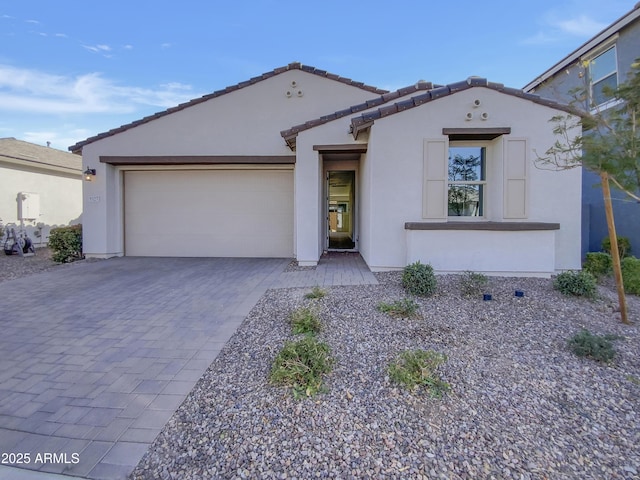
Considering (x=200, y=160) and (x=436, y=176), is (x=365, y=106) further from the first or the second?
(x=200, y=160)

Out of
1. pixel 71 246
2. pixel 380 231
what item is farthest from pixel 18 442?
pixel 71 246

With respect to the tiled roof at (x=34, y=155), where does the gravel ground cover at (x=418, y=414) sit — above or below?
below

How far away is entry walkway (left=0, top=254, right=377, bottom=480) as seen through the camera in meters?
2.17

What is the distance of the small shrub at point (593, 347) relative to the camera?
320 cm

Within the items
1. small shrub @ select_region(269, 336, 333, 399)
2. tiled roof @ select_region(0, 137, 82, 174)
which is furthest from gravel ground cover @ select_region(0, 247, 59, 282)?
small shrub @ select_region(269, 336, 333, 399)

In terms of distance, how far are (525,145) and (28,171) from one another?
1734 centimetres

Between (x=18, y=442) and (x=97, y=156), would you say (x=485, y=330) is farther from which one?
(x=97, y=156)

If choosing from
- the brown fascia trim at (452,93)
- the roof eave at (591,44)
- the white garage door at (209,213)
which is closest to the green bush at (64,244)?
the white garage door at (209,213)

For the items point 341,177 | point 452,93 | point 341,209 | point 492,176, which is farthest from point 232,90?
point 341,209

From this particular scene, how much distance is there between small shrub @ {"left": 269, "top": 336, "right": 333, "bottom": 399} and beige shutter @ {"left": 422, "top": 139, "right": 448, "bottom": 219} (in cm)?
433

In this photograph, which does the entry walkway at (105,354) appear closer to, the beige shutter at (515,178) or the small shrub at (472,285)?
the small shrub at (472,285)

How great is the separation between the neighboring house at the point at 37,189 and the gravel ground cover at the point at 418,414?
44.4ft

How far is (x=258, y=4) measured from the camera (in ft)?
28.9

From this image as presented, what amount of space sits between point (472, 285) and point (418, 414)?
11.2 ft
